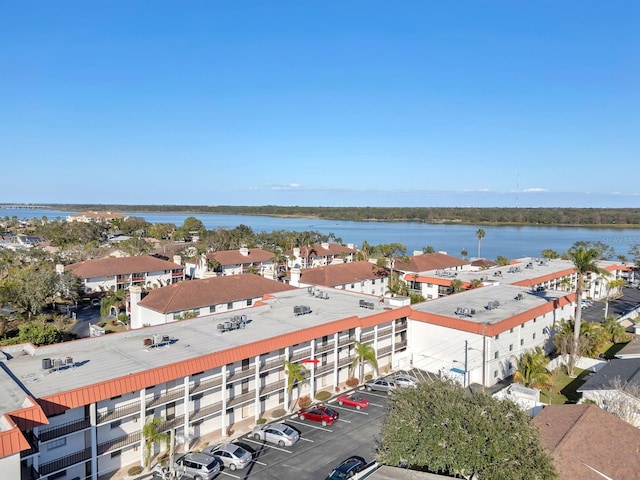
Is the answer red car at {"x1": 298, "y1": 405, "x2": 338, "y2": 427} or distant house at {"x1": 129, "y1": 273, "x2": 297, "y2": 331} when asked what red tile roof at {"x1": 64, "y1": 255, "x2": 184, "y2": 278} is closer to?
distant house at {"x1": 129, "y1": 273, "x2": 297, "y2": 331}

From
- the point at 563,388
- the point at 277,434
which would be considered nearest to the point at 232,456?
the point at 277,434

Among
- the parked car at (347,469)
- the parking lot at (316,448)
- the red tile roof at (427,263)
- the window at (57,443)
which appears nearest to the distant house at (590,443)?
the parked car at (347,469)

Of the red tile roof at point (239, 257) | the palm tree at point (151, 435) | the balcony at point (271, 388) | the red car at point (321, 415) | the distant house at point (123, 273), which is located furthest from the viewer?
the red tile roof at point (239, 257)

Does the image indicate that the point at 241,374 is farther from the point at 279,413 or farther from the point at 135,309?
the point at 135,309

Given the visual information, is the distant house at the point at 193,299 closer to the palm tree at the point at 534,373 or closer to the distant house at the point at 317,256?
the palm tree at the point at 534,373

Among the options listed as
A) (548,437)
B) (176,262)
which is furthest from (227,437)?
(176,262)

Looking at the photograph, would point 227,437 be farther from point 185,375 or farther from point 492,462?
point 492,462
